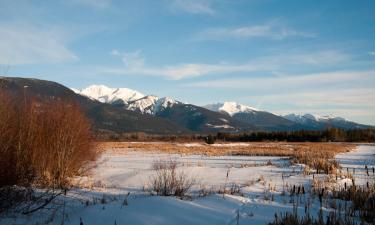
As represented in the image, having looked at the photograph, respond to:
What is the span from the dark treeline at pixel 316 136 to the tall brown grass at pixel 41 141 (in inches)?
2676

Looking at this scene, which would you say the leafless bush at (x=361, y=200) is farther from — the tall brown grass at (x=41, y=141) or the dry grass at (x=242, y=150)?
the dry grass at (x=242, y=150)

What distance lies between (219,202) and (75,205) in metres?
3.44

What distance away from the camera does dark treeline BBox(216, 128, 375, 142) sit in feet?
284

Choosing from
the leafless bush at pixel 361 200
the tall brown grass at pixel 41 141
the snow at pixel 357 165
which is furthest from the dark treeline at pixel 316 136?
the leafless bush at pixel 361 200

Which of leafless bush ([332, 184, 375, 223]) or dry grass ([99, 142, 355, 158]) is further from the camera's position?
dry grass ([99, 142, 355, 158])

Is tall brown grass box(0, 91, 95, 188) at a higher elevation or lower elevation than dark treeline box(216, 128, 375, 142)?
lower

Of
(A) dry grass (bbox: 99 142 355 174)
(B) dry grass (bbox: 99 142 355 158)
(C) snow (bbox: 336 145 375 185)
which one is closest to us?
(C) snow (bbox: 336 145 375 185)

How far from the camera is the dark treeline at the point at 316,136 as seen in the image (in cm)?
8644

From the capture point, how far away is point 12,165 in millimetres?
9680

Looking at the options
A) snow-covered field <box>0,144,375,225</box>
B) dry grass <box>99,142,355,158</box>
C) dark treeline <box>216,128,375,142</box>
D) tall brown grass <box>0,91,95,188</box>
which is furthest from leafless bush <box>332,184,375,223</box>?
dark treeline <box>216,128,375,142</box>

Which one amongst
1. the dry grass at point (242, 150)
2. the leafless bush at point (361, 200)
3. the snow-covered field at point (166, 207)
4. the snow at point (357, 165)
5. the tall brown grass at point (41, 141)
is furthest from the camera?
the dry grass at point (242, 150)

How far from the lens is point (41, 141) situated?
1478 centimetres

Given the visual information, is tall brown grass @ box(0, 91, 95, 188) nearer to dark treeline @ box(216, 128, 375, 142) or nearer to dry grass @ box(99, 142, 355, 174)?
dry grass @ box(99, 142, 355, 174)

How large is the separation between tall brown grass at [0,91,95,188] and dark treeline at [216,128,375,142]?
6796 centimetres
